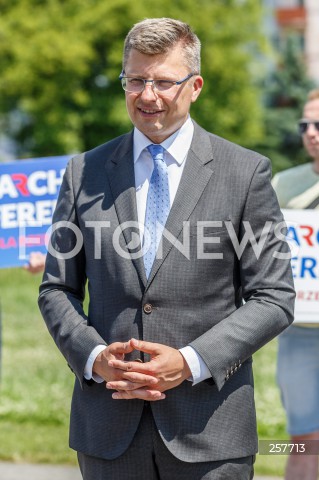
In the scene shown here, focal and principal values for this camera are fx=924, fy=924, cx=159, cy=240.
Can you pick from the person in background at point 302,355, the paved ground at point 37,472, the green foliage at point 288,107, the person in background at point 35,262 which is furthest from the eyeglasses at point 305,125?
the green foliage at point 288,107

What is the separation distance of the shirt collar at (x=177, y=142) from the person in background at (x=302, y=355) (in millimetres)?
→ 1792

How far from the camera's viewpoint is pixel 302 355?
4.86 meters

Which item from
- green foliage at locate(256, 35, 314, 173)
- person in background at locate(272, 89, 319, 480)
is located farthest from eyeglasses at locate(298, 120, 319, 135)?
green foliage at locate(256, 35, 314, 173)

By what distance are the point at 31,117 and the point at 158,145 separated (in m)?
35.1

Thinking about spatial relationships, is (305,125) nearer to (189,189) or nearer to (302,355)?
(302,355)

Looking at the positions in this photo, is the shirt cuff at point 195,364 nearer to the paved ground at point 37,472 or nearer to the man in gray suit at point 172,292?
the man in gray suit at point 172,292

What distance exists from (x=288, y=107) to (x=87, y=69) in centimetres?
774

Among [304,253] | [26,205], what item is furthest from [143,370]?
[26,205]

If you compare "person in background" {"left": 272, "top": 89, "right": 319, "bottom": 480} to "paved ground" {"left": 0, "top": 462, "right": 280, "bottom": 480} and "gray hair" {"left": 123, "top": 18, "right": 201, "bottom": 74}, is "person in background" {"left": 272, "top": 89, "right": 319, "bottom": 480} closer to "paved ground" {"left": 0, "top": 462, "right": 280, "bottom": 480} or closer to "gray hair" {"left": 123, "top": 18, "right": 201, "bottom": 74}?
"paved ground" {"left": 0, "top": 462, "right": 280, "bottom": 480}

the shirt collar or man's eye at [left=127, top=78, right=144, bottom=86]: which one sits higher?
man's eye at [left=127, top=78, right=144, bottom=86]

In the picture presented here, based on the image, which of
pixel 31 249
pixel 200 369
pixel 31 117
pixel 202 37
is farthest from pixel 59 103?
pixel 200 369

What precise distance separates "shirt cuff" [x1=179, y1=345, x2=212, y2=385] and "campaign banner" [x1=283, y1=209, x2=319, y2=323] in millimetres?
1849

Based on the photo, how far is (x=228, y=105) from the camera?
37.7 m

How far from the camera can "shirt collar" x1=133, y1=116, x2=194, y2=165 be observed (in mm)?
3051
